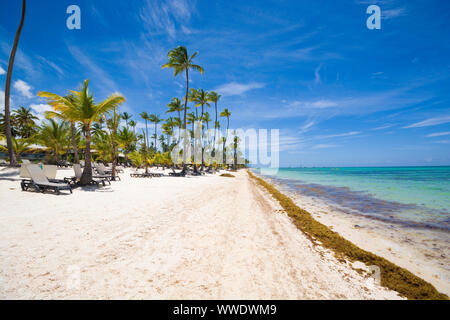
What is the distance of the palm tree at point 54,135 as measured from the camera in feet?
68.2

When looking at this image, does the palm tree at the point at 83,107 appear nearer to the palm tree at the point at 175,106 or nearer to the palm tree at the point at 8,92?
the palm tree at the point at 8,92

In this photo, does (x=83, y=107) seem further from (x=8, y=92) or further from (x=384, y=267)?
(x=384, y=267)

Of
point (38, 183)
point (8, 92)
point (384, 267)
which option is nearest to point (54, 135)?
point (8, 92)

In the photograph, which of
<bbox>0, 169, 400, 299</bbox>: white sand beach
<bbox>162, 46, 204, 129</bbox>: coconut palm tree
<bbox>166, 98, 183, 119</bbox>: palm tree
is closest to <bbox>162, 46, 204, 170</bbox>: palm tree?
<bbox>162, 46, 204, 129</bbox>: coconut palm tree

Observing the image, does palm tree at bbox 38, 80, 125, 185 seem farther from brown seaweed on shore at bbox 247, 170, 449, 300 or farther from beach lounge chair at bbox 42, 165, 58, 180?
brown seaweed on shore at bbox 247, 170, 449, 300

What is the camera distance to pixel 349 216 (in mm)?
7840

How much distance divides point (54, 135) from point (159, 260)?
2804cm

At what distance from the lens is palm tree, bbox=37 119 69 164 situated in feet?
68.2

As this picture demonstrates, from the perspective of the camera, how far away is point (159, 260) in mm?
2959

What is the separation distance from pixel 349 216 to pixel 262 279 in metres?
7.51

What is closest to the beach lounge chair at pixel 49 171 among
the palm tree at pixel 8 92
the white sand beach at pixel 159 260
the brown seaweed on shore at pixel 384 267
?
the white sand beach at pixel 159 260

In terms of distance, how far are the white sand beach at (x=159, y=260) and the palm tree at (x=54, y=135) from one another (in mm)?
22335

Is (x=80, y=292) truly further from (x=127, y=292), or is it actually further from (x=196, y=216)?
(x=196, y=216)
